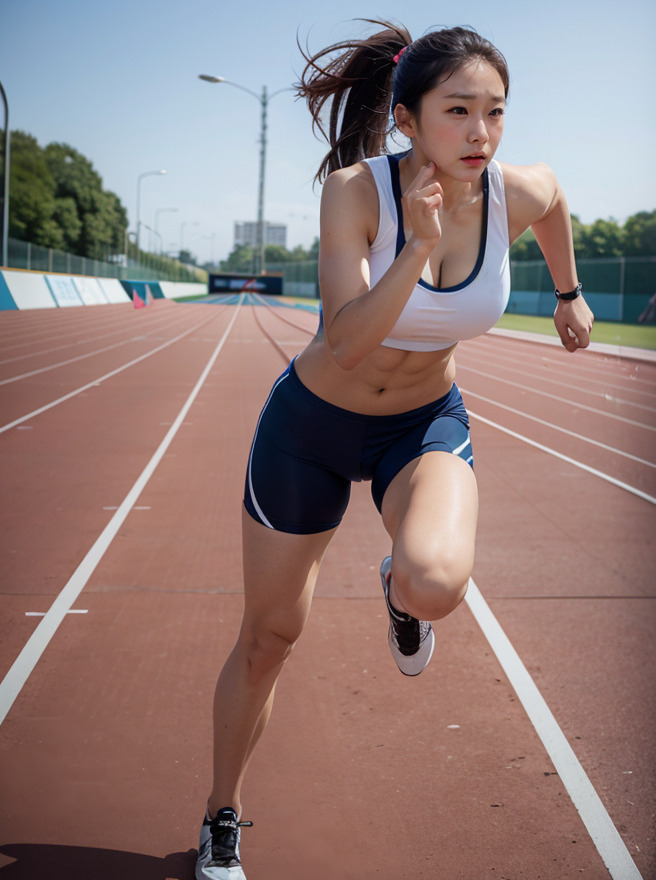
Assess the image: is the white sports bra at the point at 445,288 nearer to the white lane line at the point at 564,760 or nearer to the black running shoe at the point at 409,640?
the black running shoe at the point at 409,640

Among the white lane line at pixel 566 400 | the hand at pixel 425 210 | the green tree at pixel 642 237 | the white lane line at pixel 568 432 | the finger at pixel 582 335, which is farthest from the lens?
the green tree at pixel 642 237

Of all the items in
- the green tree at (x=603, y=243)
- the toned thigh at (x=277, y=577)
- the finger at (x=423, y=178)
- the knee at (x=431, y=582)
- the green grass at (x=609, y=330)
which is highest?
the green tree at (x=603, y=243)

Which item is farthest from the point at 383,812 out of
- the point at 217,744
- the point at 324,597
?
the point at 324,597

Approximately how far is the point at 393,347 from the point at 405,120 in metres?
0.55

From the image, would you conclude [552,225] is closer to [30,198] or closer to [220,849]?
[220,849]

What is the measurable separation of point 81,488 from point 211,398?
5473 mm

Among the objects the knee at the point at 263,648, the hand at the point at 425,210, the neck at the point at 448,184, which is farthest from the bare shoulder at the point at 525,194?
the knee at the point at 263,648

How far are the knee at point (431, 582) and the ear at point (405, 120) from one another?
101 cm

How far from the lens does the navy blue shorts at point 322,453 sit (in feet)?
7.97

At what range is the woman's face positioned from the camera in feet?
6.91

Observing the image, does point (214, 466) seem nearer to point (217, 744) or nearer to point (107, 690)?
point (107, 690)

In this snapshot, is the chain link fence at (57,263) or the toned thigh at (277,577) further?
the chain link fence at (57,263)

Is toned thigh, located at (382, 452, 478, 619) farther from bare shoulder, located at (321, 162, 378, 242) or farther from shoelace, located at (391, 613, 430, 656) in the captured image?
bare shoulder, located at (321, 162, 378, 242)

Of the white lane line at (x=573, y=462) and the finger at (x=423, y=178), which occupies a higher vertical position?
the finger at (x=423, y=178)
